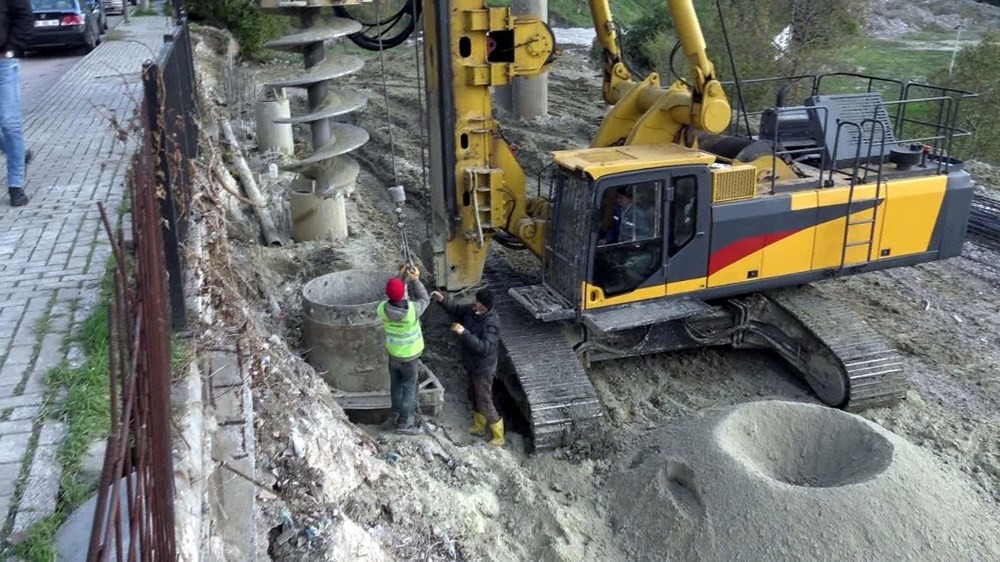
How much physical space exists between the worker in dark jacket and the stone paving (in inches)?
112

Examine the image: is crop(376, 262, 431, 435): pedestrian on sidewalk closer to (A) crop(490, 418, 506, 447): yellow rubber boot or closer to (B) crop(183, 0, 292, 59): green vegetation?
(A) crop(490, 418, 506, 447): yellow rubber boot

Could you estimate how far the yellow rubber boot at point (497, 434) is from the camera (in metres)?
7.32

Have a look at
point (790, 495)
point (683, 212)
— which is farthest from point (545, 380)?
point (790, 495)

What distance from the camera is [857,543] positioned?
5.44 meters

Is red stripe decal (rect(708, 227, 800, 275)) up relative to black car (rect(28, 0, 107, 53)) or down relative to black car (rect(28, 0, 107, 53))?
down

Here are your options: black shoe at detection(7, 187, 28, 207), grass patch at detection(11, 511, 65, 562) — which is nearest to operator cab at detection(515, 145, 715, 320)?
black shoe at detection(7, 187, 28, 207)

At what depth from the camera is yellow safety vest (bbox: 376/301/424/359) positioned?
6.81m

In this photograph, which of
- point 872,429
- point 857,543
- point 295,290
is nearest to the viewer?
point 857,543

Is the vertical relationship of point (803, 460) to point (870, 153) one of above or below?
A: below

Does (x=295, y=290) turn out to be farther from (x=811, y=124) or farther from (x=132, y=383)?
(x=132, y=383)

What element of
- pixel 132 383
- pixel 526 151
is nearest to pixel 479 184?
pixel 132 383

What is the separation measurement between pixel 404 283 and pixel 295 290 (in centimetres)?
255

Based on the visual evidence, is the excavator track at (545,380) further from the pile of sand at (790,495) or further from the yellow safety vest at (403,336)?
the yellow safety vest at (403,336)

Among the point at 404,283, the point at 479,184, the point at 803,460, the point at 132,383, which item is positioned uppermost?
the point at 132,383
